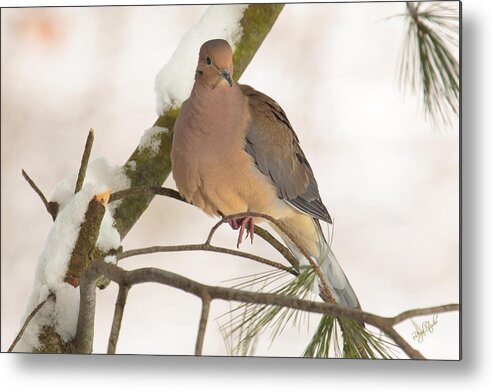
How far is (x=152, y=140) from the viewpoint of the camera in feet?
6.58

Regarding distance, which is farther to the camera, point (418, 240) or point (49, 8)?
point (49, 8)

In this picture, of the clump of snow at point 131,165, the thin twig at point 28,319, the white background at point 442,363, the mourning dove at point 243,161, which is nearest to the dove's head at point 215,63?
the mourning dove at point 243,161

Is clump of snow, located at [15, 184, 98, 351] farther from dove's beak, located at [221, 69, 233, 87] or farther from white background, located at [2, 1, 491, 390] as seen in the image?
dove's beak, located at [221, 69, 233, 87]

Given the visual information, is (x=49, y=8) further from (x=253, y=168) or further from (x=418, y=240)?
(x=418, y=240)

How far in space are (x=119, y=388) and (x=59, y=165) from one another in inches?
22.9

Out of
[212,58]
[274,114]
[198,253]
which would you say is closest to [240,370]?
[198,253]

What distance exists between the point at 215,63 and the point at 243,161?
0.24m

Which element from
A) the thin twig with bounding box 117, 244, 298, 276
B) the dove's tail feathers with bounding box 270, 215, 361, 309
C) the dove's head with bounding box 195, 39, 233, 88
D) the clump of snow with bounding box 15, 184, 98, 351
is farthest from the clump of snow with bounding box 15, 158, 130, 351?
the dove's tail feathers with bounding box 270, 215, 361, 309

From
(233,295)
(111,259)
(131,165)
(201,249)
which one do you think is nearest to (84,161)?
(131,165)

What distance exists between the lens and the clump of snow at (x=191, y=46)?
6.49 feet

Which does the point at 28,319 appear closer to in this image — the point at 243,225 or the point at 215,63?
the point at 243,225

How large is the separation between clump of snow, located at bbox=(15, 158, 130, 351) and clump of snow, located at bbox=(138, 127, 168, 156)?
0.09 metres

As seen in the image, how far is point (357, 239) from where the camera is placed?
75.9 inches
